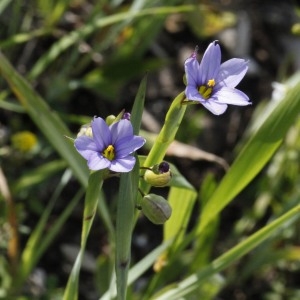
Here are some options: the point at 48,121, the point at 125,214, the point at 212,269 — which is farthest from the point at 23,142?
the point at 125,214

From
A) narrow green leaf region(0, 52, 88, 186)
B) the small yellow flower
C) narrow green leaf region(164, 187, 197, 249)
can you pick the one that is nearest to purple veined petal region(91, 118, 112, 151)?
narrow green leaf region(0, 52, 88, 186)

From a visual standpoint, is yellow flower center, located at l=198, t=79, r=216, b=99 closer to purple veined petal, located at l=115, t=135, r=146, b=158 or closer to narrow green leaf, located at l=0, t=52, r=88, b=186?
purple veined petal, located at l=115, t=135, r=146, b=158

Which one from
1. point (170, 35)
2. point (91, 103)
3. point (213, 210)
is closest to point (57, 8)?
point (91, 103)

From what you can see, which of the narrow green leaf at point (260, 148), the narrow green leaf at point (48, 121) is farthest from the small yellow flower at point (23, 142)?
the narrow green leaf at point (260, 148)

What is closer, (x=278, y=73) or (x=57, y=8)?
(x=57, y=8)

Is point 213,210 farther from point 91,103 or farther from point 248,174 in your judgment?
point 91,103

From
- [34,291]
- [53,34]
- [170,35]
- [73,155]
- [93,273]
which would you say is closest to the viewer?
[73,155]
